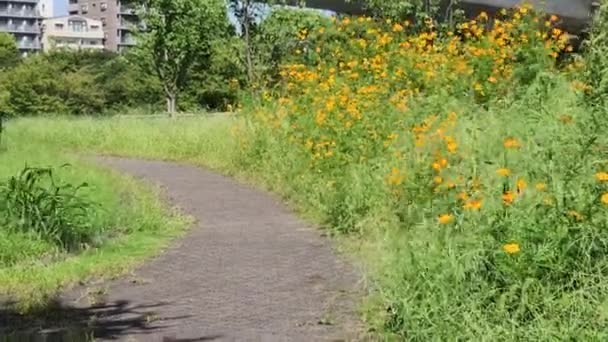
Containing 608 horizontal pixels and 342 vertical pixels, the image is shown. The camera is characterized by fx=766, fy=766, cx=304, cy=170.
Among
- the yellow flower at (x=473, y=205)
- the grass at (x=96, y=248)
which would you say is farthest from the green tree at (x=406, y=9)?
the yellow flower at (x=473, y=205)

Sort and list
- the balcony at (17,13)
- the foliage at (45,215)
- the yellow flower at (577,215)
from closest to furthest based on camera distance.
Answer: the yellow flower at (577,215)
the foliage at (45,215)
the balcony at (17,13)

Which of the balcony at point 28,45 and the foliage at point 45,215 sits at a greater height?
the balcony at point 28,45

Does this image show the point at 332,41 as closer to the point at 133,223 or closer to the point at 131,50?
the point at 133,223

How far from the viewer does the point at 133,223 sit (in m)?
7.78

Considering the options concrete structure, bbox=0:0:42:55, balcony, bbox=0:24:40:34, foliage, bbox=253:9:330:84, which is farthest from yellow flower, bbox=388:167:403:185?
balcony, bbox=0:24:40:34

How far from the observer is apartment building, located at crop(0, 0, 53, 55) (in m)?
108

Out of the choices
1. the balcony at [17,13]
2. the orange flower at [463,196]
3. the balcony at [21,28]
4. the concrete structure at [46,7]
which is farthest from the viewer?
the concrete structure at [46,7]

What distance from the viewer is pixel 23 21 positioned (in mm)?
110062

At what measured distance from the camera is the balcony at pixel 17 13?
10769cm

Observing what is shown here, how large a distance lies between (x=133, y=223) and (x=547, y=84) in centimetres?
425

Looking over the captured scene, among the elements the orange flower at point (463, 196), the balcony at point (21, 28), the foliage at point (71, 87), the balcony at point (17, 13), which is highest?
the balcony at point (17, 13)

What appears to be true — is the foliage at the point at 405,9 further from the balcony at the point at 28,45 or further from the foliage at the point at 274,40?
the balcony at the point at 28,45

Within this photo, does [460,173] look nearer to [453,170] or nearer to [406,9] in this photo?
[453,170]

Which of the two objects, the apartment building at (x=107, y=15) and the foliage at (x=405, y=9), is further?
the apartment building at (x=107, y=15)
